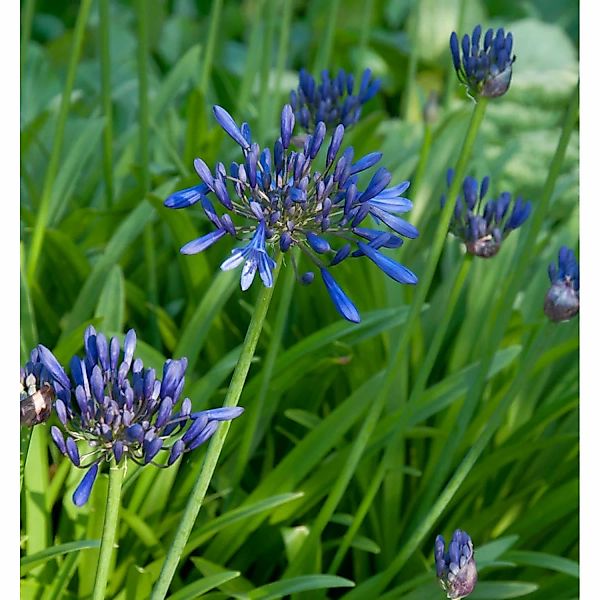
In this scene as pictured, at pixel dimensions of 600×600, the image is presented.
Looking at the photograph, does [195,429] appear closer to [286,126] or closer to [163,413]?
[163,413]

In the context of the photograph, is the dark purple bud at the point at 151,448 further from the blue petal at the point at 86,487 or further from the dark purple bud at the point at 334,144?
the dark purple bud at the point at 334,144

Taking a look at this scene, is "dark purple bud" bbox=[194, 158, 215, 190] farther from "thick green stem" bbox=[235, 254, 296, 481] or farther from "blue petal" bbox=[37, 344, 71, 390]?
"thick green stem" bbox=[235, 254, 296, 481]

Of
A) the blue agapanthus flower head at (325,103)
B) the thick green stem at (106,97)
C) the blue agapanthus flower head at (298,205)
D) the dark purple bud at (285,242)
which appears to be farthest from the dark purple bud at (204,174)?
the thick green stem at (106,97)

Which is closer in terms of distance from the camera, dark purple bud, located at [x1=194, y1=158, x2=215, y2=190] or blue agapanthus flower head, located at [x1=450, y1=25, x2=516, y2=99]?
dark purple bud, located at [x1=194, y1=158, x2=215, y2=190]

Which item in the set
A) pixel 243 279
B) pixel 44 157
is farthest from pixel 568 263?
pixel 44 157

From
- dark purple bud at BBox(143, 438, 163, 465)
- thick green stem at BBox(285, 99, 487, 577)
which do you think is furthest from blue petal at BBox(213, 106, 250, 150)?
thick green stem at BBox(285, 99, 487, 577)

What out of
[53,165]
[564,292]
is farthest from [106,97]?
[564,292]

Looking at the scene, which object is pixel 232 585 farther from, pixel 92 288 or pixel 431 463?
pixel 92 288

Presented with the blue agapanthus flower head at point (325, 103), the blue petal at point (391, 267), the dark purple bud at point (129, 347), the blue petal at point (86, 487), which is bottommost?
the blue petal at point (86, 487)
